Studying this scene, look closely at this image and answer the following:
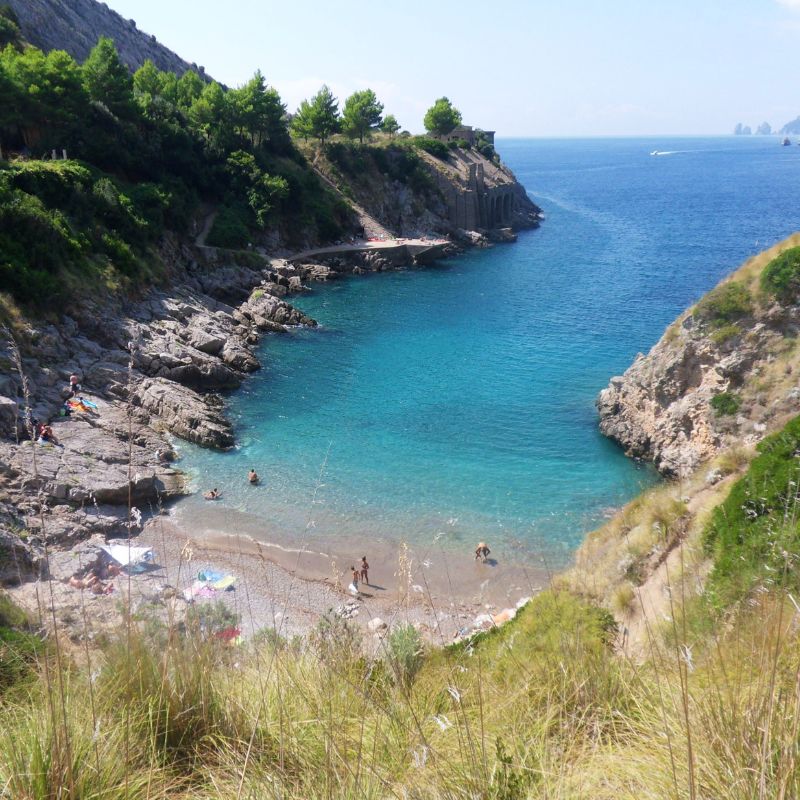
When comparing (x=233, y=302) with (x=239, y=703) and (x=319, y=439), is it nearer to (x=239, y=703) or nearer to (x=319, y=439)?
(x=319, y=439)

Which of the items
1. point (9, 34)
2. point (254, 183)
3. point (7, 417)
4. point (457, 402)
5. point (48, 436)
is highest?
point (9, 34)

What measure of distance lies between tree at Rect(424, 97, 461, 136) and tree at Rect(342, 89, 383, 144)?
46.9 ft

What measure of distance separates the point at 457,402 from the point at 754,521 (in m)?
19.4

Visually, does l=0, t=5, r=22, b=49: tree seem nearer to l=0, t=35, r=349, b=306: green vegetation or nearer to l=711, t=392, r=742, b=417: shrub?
l=0, t=35, r=349, b=306: green vegetation

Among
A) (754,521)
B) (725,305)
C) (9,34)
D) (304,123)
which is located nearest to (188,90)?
(304,123)

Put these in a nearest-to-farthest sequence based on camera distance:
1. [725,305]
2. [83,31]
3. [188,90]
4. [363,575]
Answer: [363,575], [725,305], [188,90], [83,31]

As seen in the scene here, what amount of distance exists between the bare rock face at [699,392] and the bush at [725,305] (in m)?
0.27

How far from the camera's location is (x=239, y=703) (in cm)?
409

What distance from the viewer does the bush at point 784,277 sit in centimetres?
2019

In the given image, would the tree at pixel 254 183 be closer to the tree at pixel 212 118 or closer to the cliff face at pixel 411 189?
the tree at pixel 212 118

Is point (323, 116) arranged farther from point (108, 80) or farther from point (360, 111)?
point (108, 80)

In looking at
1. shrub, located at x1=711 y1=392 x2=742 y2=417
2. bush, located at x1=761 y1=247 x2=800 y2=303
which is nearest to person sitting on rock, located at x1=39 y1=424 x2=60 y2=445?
shrub, located at x1=711 y1=392 x2=742 y2=417

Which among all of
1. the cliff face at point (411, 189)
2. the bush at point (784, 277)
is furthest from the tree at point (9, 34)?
the bush at point (784, 277)

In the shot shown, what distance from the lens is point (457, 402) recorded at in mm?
28469
